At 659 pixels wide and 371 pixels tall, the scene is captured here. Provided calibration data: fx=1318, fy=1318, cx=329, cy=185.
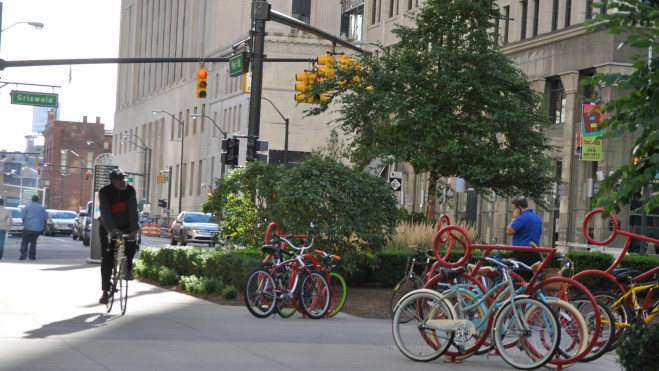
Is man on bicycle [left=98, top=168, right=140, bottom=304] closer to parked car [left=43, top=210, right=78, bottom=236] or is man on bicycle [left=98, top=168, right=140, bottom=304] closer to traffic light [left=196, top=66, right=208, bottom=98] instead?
traffic light [left=196, top=66, right=208, bottom=98]

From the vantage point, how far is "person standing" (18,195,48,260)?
36.1m

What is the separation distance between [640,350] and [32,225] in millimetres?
28768

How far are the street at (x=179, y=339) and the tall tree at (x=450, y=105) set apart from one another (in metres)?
20.2

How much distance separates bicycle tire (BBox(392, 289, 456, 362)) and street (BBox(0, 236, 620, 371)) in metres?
0.16

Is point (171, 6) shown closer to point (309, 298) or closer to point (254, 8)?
point (254, 8)

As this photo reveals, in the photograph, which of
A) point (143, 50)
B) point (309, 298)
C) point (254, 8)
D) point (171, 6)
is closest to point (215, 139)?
point (171, 6)

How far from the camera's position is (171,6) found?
417 ft

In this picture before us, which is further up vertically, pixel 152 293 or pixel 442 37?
pixel 442 37

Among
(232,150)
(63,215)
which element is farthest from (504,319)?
(63,215)

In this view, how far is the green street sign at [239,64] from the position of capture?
29.6 meters

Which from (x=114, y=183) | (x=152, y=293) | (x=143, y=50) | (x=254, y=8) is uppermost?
(x=143, y=50)

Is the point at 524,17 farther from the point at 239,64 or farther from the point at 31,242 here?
the point at 239,64

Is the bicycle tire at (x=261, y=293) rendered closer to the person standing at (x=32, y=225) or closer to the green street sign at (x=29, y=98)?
the person standing at (x=32, y=225)

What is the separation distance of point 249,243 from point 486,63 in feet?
56.7
